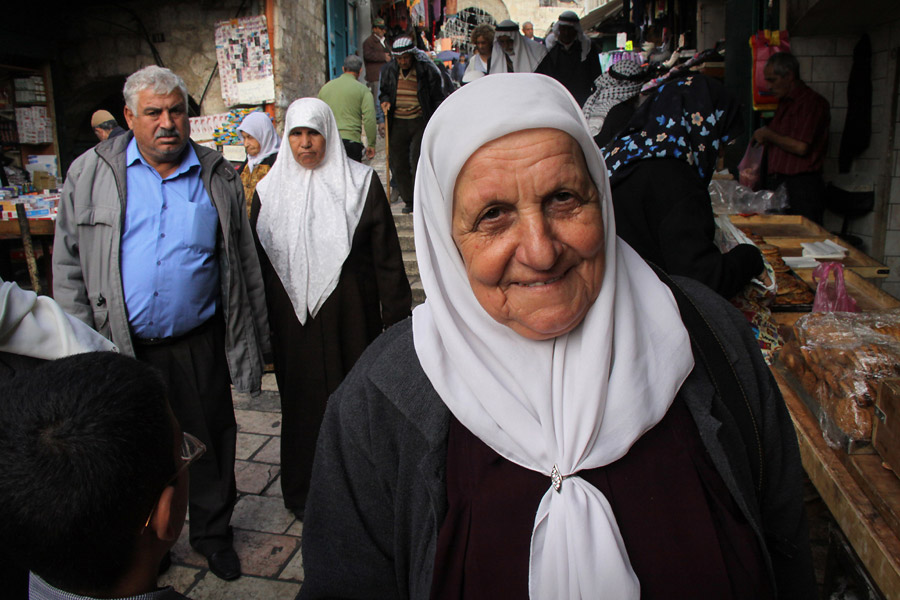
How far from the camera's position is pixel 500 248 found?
4.21 ft

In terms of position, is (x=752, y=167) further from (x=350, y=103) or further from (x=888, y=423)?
(x=350, y=103)

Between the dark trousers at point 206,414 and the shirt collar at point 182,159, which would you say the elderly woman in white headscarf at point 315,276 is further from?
the shirt collar at point 182,159

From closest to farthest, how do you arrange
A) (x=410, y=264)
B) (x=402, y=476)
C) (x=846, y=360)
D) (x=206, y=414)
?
(x=402, y=476)
(x=846, y=360)
(x=206, y=414)
(x=410, y=264)

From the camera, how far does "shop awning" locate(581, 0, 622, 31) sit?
A: 15019mm

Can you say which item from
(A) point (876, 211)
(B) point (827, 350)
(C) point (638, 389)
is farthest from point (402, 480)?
(A) point (876, 211)

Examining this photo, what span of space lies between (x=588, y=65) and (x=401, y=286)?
5203 millimetres

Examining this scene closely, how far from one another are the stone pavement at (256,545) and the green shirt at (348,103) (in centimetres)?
551

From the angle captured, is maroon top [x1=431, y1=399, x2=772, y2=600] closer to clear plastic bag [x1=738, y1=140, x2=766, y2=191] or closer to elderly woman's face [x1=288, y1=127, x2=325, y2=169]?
elderly woman's face [x1=288, y1=127, x2=325, y2=169]

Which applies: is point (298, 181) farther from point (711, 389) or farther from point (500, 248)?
point (711, 389)

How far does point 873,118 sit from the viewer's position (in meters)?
6.29

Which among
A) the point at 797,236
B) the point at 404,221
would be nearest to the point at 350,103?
the point at 404,221

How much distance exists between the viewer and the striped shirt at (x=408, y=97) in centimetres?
838

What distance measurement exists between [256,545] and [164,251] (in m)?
1.55

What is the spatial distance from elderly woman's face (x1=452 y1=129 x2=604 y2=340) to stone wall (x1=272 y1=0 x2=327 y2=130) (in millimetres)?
8942
